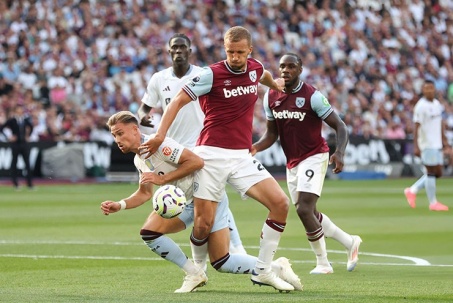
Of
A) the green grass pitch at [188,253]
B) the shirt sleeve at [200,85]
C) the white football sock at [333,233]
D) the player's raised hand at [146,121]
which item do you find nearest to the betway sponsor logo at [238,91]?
the shirt sleeve at [200,85]

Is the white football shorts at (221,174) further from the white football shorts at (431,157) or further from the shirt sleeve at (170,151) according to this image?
the white football shorts at (431,157)

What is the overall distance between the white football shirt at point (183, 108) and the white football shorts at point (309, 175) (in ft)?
3.85

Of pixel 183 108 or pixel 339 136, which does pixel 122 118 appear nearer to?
pixel 183 108

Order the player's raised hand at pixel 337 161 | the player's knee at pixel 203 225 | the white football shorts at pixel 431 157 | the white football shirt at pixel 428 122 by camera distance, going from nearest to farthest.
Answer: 1. the player's knee at pixel 203 225
2. the player's raised hand at pixel 337 161
3. the white football shirt at pixel 428 122
4. the white football shorts at pixel 431 157

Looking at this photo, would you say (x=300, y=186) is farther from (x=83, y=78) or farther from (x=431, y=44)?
(x=431, y=44)

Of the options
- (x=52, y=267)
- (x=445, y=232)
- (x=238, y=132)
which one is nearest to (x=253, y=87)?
(x=238, y=132)

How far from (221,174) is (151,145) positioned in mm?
766

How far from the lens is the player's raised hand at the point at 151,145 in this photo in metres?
9.28

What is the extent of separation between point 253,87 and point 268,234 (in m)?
1.32

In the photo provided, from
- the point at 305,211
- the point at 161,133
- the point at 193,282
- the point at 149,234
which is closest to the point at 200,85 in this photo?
the point at 161,133

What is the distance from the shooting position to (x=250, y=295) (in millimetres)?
9492

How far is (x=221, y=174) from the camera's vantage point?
382 inches

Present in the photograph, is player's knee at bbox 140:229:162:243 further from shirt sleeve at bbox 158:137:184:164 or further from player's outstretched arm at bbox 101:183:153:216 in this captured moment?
shirt sleeve at bbox 158:137:184:164

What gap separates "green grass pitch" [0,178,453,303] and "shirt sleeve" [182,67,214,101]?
69.0 inches
